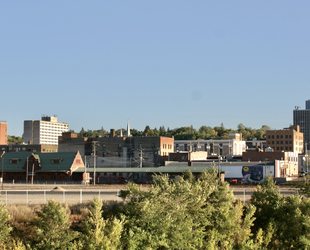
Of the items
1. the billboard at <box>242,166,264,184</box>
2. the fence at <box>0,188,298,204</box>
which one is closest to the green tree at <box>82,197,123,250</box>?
the fence at <box>0,188,298,204</box>

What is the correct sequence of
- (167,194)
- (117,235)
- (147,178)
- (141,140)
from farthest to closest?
(141,140) → (147,178) → (167,194) → (117,235)

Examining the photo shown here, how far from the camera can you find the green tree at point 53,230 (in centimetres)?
2996

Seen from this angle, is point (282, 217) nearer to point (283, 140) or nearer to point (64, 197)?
point (64, 197)

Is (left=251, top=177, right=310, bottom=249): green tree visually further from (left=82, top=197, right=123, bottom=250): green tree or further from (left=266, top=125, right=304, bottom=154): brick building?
(left=266, top=125, right=304, bottom=154): brick building

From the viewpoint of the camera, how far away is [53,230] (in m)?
30.6

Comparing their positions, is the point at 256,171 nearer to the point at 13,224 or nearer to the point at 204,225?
the point at 204,225

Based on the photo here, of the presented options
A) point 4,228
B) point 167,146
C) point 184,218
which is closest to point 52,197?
point 4,228

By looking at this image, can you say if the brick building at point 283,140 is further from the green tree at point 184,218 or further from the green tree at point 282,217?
the green tree at point 184,218

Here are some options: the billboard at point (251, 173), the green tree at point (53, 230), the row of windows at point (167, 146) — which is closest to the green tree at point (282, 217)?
the green tree at point (53, 230)

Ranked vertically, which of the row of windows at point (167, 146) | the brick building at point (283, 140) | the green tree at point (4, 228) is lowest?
the green tree at point (4, 228)

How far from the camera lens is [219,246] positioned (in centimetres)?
3709

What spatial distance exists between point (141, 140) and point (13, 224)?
91.3m

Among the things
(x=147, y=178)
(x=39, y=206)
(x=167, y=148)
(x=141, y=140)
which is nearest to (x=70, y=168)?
(x=147, y=178)

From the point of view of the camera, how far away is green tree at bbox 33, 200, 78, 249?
98.3ft
